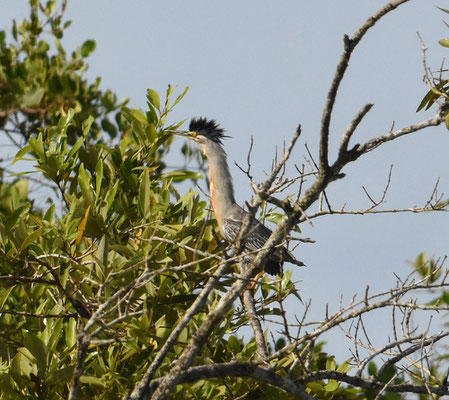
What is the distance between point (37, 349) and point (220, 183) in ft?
13.5

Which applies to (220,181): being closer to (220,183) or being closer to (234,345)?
(220,183)

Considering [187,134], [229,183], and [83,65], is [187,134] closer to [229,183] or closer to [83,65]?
[229,183]

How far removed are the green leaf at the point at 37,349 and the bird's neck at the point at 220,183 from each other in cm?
370

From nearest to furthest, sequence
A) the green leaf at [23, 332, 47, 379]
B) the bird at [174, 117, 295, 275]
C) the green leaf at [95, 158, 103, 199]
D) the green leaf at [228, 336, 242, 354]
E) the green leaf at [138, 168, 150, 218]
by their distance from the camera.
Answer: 1. the green leaf at [23, 332, 47, 379]
2. the green leaf at [228, 336, 242, 354]
3. the green leaf at [138, 168, 150, 218]
4. the green leaf at [95, 158, 103, 199]
5. the bird at [174, 117, 295, 275]

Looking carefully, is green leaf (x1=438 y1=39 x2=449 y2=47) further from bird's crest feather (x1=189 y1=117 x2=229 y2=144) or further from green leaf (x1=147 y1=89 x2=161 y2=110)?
bird's crest feather (x1=189 y1=117 x2=229 y2=144)

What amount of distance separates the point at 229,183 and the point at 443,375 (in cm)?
381

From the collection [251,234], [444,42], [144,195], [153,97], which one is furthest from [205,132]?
[444,42]

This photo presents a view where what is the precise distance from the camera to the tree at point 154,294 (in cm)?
403

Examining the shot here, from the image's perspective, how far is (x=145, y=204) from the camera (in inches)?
200

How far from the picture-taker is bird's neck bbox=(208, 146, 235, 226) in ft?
26.5

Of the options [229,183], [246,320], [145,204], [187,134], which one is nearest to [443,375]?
A: [246,320]

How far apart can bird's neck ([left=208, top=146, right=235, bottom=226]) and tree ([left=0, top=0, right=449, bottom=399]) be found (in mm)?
2031

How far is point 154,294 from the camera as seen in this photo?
4.80 meters

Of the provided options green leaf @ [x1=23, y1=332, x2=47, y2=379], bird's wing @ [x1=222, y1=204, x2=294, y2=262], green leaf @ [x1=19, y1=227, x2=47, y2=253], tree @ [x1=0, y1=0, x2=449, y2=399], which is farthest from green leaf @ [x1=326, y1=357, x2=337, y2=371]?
green leaf @ [x1=19, y1=227, x2=47, y2=253]
